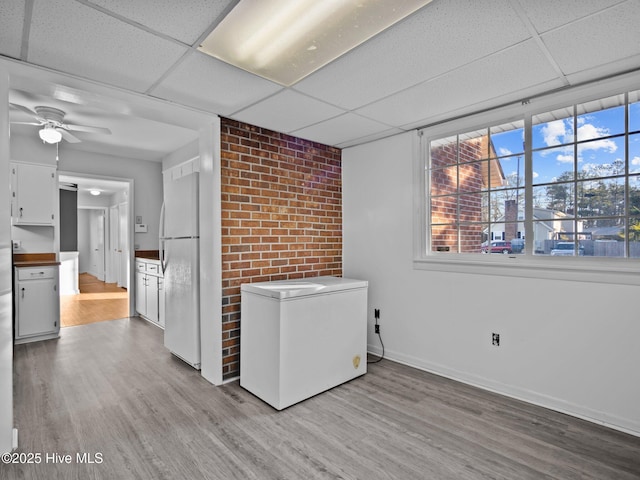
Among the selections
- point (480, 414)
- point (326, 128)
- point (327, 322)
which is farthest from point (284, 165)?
point (480, 414)

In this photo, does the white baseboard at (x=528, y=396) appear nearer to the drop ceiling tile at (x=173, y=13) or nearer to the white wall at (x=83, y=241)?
the drop ceiling tile at (x=173, y=13)

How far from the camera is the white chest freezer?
2465 millimetres

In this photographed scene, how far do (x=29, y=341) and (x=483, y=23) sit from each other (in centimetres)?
527

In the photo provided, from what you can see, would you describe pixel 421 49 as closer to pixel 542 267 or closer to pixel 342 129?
pixel 342 129

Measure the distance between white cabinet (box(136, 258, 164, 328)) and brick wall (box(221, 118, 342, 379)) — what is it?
80.6 inches

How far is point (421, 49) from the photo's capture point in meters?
1.81

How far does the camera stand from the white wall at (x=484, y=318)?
2182 mm

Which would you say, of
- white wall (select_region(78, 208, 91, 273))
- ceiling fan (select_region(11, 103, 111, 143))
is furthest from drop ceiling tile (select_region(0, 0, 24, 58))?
white wall (select_region(78, 208, 91, 273))

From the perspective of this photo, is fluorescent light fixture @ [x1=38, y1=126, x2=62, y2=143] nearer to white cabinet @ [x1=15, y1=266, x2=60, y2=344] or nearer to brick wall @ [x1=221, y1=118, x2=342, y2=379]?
white cabinet @ [x1=15, y1=266, x2=60, y2=344]

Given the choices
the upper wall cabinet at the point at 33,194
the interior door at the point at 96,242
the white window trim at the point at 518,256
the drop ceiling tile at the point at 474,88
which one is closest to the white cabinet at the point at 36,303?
the upper wall cabinet at the point at 33,194

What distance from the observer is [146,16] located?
Result: 1544 mm

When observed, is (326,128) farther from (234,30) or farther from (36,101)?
(36,101)

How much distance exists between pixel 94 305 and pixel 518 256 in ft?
21.6

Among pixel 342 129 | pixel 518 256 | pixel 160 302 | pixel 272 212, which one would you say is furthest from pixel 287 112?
pixel 160 302
